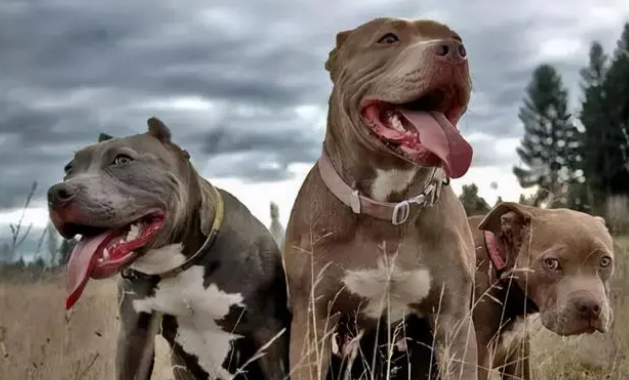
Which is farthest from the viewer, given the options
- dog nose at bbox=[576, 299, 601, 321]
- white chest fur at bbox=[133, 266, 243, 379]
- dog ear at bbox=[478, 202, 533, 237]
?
dog ear at bbox=[478, 202, 533, 237]

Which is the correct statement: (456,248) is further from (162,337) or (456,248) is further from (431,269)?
(162,337)

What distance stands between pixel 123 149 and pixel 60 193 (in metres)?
0.55

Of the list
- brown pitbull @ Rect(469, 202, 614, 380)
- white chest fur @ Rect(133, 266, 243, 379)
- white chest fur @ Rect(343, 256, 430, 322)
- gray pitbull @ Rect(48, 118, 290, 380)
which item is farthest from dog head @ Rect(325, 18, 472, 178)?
brown pitbull @ Rect(469, 202, 614, 380)

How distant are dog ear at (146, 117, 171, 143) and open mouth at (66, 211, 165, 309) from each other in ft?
1.91

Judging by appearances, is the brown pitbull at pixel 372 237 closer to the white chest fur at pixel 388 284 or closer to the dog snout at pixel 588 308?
the white chest fur at pixel 388 284

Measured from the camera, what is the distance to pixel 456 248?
191 inches

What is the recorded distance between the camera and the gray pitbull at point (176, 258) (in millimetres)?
4871

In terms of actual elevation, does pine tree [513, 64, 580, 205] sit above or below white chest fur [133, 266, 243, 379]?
above

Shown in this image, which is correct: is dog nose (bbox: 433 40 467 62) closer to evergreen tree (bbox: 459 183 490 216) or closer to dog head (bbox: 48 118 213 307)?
dog head (bbox: 48 118 213 307)

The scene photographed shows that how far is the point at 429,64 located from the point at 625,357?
3873 millimetres

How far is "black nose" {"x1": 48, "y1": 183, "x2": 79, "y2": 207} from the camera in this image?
472 centimetres

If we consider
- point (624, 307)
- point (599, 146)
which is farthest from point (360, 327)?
point (599, 146)

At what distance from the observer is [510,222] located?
5.98 meters

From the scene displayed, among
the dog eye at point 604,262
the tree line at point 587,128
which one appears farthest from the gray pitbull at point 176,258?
the tree line at point 587,128
